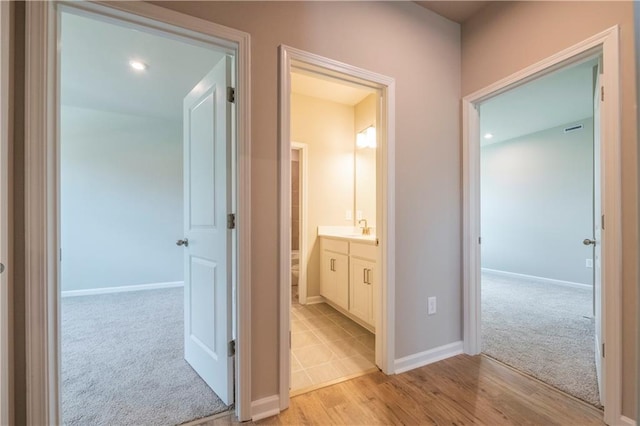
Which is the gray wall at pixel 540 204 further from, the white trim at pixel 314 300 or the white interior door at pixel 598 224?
the white trim at pixel 314 300

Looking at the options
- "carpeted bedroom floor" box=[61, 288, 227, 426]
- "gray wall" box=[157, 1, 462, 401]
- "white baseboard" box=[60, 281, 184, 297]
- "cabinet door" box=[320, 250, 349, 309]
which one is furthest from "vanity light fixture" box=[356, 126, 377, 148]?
"white baseboard" box=[60, 281, 184, 297]

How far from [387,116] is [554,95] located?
112 inches

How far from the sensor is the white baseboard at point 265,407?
4.78ft

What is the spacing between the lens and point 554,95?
3.28 m

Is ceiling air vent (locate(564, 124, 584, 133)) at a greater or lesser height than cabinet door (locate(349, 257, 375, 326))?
greater

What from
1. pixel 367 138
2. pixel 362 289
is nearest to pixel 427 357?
pixel 362 289

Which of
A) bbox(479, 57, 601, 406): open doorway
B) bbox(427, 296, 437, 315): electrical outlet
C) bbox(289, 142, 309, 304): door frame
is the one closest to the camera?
bbox(427, 296, 437, 315): electrical outlet

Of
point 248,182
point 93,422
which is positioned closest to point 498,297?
point 248,182

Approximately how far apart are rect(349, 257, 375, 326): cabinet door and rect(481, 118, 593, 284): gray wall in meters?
3.84

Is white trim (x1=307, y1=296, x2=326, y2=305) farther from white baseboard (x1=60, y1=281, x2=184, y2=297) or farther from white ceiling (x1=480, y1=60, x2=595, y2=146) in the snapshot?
white ceiling (x1=480, y1=60, x2=595, y2=146)

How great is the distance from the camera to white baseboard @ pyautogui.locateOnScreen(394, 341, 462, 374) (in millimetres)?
1914

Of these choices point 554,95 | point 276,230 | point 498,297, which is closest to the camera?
point 276,230

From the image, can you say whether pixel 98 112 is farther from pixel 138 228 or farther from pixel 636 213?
pixel 636 213

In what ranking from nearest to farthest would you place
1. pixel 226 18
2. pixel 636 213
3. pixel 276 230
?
pixel 636 213
pixel 226 18
pixel 276 230
